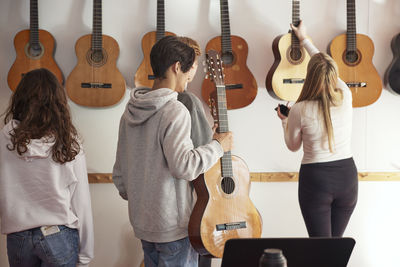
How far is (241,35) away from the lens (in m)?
3.35

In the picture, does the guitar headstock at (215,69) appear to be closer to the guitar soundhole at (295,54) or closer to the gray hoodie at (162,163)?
the gray hoodie at (162,163)

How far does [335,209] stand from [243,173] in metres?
0.68

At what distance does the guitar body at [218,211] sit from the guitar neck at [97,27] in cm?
150

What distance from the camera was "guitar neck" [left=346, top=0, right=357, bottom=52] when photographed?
3207mm

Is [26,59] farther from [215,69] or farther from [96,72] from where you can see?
[215,69]

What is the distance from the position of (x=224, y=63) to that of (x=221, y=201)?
1304 mm

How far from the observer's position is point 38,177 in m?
1.93

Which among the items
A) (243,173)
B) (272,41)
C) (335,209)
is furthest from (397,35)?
(243,173)

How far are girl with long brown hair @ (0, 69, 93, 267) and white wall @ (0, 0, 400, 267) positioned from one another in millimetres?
1371

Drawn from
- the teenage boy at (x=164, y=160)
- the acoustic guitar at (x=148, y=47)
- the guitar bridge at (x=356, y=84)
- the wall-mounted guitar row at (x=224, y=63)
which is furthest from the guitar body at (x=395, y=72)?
the teenage boy at (x=164, y=160)

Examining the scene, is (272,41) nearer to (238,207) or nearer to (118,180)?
(238,207)

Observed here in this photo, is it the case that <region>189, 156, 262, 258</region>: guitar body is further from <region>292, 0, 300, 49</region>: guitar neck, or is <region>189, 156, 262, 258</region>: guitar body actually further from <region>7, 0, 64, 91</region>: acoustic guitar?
<region>7, 0, 64, 91</region>: acoustic guitar

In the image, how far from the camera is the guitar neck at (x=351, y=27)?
126 inches

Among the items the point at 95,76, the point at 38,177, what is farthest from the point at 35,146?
the point at 95,76
